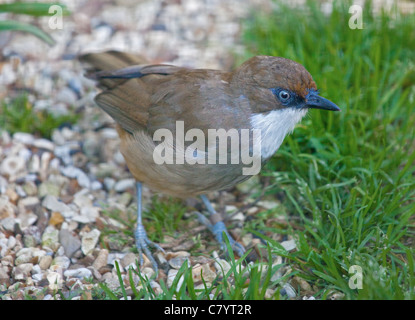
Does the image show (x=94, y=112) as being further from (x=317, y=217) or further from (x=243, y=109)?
(x=317, y=217)

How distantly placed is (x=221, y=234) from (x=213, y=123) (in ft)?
3.16

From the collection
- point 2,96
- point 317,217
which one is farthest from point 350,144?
point 2,96

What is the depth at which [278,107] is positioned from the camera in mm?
3750

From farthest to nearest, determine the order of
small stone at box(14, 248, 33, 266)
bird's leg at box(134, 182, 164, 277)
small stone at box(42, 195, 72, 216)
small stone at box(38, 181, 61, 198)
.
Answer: small stone at box(38, 181, 61, 198) < small stone at box(42, 195, 72, 216) < bird's leg at box(134, 182, 164, 277) < small stone at box(14, 248, 33, 266)

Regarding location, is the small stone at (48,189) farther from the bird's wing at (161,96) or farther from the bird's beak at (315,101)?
the bird's beak at (315,101)

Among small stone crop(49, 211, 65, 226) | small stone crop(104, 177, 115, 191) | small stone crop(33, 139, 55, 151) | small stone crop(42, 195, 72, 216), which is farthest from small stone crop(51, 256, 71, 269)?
small stone crop(33, 139, 55, 151)

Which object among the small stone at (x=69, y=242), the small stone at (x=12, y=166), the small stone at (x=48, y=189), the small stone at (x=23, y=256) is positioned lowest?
the small stone at (x=23, y=256)

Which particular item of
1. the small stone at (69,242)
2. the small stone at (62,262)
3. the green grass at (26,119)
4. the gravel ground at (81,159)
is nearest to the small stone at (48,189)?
the gravel ground at (81,159)

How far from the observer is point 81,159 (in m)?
5.00

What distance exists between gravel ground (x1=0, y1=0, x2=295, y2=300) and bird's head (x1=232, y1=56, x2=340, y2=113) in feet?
3.43

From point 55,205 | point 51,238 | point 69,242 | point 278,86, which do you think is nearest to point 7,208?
point 55,205

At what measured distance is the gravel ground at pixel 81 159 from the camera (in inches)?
157

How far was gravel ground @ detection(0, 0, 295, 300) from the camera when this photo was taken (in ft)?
13.1

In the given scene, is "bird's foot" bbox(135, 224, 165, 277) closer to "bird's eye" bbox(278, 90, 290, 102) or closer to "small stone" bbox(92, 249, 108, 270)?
"small stone" bbox(92, 249, 108, 270)
